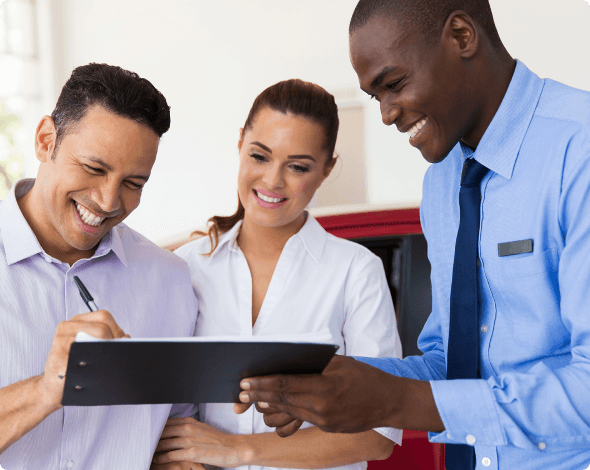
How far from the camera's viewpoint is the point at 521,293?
Answer: 1.23 m

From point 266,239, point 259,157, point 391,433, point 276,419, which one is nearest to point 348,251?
point 266,239

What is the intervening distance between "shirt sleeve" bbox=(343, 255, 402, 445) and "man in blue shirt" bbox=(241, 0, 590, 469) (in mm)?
405

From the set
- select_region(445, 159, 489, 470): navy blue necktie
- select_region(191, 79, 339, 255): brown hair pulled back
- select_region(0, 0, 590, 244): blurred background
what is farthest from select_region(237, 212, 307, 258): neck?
select_region(0, 0, 590, 244): blurred background

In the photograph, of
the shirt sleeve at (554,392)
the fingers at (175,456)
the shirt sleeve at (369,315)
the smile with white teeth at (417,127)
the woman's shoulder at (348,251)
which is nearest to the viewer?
the shirt sleeve at (554,392)

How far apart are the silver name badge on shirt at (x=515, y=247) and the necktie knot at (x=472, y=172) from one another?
6.5 inches

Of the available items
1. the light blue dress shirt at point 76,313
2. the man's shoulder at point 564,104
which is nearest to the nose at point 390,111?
the man's shoulder at point 564,104

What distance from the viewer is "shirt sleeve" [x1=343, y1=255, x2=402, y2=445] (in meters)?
1.73

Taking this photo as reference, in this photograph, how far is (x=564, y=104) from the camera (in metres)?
1.22

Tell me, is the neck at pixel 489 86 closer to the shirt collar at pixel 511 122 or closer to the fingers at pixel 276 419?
the shirt collar at pixel 511 122

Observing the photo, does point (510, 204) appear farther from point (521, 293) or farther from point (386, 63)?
point (386, 63)

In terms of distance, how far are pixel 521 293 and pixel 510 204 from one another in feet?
0.62

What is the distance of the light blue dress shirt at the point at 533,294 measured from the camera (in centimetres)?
110

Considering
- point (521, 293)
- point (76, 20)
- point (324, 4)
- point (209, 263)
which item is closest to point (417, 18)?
point (521, 293)

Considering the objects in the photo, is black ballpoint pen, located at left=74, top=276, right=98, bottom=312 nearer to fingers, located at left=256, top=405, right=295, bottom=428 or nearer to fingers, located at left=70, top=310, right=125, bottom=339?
fingers, located at left=70, top=310, right=125, bottom=339
